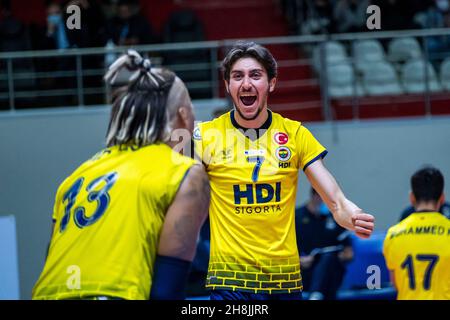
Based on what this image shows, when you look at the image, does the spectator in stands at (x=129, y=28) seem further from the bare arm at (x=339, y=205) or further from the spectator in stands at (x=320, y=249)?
the bare arm at (x=339, y=205)

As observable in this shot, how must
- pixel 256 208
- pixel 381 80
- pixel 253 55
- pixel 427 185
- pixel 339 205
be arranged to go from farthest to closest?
pixel 381 80 < pixel 427 185 < pixel 253 55 < pixel 256 208 < pixel 339 205

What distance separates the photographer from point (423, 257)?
612 centimetres

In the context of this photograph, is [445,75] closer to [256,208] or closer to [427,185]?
[427,185]

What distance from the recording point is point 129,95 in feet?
12.2

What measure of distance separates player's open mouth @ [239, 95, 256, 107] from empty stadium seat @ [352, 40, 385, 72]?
618cm

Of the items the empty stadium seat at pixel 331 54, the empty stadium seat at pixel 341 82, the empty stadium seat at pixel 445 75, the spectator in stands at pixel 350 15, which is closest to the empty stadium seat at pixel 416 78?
the empty stadium seat at pixel 445 75

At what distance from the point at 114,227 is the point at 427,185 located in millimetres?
3210

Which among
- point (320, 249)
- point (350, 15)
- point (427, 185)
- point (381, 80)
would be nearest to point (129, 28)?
point (350, 15)

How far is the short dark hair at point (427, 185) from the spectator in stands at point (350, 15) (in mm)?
6033

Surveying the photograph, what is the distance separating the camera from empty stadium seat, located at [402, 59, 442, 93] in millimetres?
11453

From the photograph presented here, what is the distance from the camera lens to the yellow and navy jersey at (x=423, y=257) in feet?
20.1

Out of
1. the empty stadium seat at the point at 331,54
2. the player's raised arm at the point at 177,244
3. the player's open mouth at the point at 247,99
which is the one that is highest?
the empty stadium seat at the point at 331,54

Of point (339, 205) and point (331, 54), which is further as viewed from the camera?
point (331, 54)
